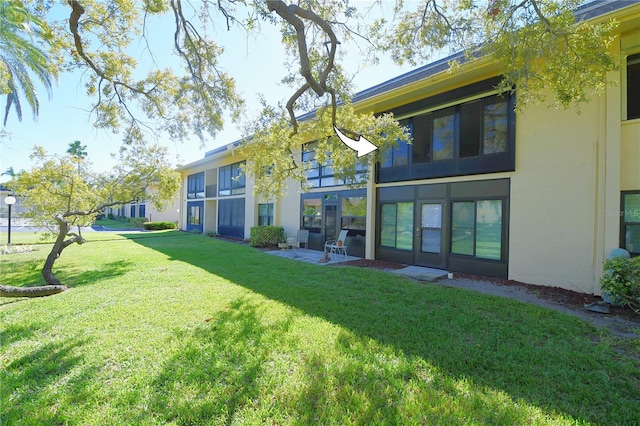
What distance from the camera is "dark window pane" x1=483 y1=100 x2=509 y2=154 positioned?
25.6ft

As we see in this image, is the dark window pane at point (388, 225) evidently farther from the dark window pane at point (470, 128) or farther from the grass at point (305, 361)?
the grass at point (305, 361)

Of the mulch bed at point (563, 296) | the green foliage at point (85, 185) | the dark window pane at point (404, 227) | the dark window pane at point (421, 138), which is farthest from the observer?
the dark window pane at point (404, 227)

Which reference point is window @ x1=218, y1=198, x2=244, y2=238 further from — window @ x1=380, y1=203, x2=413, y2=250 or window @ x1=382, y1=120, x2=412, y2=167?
window @ x1=382, y1=120, x2=412, y2=167

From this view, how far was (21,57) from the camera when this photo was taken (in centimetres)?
611

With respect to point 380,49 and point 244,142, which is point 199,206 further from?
point 380,49

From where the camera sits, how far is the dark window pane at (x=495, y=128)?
779 cm

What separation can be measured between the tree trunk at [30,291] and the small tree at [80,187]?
587 millimetres

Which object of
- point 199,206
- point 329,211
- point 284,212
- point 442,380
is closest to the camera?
point 442,380

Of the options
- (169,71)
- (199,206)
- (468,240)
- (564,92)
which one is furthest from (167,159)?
(199,206)

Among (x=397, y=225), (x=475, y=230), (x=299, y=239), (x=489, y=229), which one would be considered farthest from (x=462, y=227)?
(x=299, y=239)

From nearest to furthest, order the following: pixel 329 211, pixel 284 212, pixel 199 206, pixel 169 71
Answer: pixel 169 71
pixel 329 211
pixel 284 212
pixel 199 206

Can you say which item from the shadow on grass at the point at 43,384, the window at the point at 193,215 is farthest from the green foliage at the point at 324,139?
the window at the point at 193,215

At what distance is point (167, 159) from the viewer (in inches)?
409

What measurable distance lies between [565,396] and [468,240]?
240 inches
